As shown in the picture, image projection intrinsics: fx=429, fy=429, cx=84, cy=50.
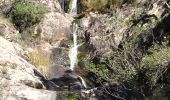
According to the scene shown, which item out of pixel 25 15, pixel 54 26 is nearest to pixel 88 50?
pixel 54 26

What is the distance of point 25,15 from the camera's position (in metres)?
22.9

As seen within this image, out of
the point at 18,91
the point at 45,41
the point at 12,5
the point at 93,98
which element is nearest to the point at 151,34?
the point at 93,98

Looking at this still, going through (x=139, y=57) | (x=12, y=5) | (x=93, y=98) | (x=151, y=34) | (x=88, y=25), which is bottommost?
(x=93, y=98)

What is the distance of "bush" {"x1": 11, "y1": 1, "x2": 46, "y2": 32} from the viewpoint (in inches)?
899

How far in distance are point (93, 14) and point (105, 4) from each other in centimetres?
91

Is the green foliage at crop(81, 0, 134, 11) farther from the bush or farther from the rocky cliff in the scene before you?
the bush

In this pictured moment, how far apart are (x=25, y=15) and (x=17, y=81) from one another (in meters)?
7.76

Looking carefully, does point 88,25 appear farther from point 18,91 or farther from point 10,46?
point 18,91

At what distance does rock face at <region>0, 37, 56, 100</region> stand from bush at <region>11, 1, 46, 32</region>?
454cm

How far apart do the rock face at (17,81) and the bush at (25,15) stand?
454 centimetres

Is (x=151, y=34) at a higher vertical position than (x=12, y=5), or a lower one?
lower

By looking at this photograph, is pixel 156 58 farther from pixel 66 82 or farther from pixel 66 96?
pixel 66 82

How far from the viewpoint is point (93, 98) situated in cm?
1620

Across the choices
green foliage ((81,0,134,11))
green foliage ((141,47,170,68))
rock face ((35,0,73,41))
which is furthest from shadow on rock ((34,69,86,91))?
green foliage ((81,0,134,11))
